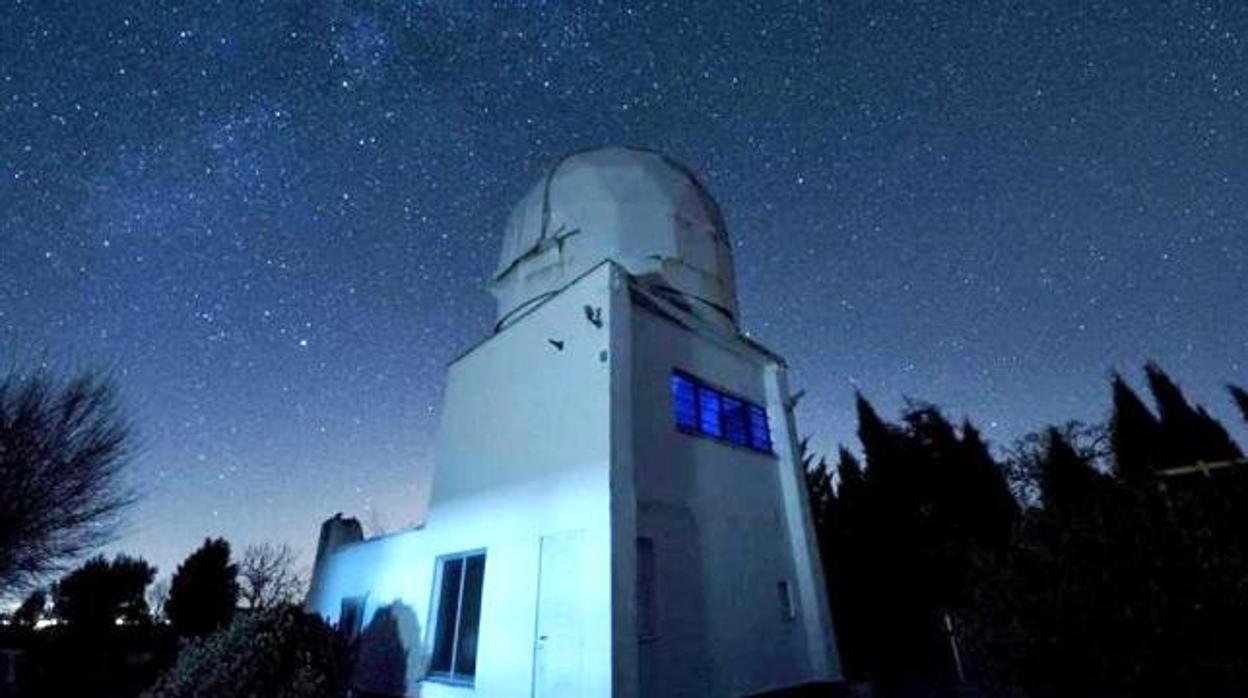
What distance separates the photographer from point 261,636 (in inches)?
351

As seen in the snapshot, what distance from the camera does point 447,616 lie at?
1111 cm


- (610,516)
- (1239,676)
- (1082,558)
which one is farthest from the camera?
(610,516)

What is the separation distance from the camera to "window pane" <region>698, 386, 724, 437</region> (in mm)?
11680

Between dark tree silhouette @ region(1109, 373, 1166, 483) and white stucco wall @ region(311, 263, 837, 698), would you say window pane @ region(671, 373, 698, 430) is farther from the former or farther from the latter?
dark tree silhouette @ region(1109, 373, 1166, 483)

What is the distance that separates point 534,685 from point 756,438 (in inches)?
258

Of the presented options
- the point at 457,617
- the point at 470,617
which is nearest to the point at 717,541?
the point at 470,617

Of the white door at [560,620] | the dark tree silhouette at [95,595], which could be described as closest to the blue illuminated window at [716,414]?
the white door at [560,620]

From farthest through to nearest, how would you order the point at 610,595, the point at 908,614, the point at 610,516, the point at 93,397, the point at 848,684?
the point at 908,614
the point at 93,397
the point at 848,684
the point at 610,516
the point at 610,595

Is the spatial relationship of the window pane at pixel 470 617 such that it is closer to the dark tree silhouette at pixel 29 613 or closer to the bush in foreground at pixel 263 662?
the bush in foreground at pixel 263 662

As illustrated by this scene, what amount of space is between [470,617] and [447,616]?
80 cm

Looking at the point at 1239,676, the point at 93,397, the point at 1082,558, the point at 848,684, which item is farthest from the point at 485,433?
the point at 93,397

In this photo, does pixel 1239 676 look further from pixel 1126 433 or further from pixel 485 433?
pixel 1126 433

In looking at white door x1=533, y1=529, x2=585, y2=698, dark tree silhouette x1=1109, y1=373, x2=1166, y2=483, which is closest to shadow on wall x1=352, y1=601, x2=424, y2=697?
white door x1=533, y1=529, x2=585, y2=698

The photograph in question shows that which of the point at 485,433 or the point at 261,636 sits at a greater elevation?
the point at 485,433
